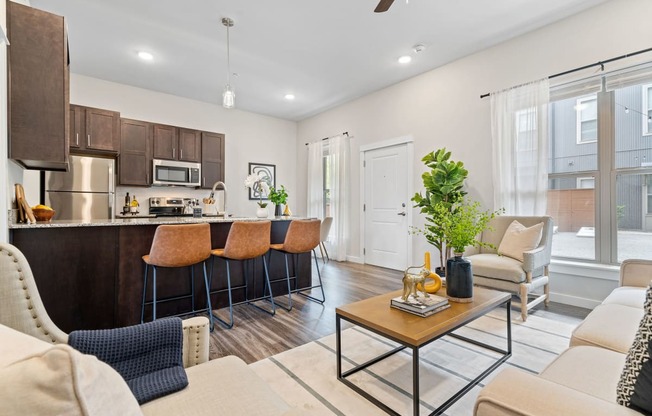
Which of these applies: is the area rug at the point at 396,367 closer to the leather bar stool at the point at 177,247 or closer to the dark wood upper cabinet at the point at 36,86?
the leather bar stool at the point at 177,247

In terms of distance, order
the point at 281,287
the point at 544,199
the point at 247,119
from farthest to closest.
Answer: the point at 247,119
the point at 281,287
the point at 544,199

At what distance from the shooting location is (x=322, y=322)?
A: 2.84 meters

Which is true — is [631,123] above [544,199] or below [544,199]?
above

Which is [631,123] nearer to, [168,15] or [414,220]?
[414,220]

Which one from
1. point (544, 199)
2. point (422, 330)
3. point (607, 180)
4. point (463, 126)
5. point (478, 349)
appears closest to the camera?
point (422, 330)

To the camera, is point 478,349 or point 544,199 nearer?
point 478,349

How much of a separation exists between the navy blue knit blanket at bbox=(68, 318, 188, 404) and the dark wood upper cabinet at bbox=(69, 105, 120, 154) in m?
4.39

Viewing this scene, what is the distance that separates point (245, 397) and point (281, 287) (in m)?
2.84

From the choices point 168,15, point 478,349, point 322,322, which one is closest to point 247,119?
point 168,15

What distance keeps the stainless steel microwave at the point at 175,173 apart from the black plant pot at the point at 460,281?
4.60 metres

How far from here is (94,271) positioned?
2500mm

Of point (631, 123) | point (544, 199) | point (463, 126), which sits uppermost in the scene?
point (463, 126)

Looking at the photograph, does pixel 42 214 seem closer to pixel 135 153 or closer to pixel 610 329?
pixel 135 153

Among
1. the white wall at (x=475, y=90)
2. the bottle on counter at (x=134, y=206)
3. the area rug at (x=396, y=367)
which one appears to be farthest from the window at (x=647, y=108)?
the bottle on counter at (x=134, y=206)
